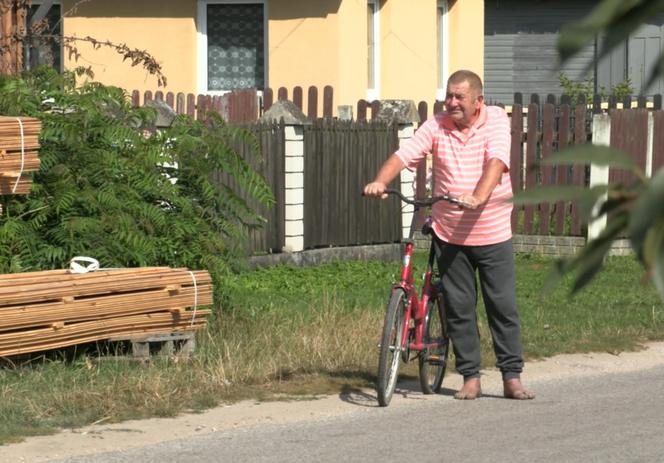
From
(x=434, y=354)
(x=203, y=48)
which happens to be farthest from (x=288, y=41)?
(x=434, y=354)

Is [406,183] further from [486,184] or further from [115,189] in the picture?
[486,184]

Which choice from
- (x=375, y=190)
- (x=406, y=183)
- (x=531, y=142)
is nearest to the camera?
(x=375, y=190)

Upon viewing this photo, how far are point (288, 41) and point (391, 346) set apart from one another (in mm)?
13133

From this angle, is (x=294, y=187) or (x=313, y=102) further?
(x=313, y=102)

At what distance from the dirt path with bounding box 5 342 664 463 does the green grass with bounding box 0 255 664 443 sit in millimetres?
141

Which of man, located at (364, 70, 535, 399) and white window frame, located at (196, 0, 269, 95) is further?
white window frame, located at (196, 0, 269, 95)

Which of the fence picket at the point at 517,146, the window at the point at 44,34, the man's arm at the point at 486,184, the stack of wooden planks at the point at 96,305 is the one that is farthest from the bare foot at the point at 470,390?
the fence picket at the point at 517,146

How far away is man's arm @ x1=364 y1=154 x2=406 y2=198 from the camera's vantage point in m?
7.89

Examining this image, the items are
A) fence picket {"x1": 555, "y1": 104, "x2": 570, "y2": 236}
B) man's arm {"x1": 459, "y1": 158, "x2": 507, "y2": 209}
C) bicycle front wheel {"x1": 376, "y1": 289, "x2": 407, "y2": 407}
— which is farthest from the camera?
fence picket {"x1": 555, "y1": 104, "x2": 570, "y2": 236}

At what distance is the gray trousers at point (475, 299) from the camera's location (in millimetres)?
8266

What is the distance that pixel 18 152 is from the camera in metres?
9.11

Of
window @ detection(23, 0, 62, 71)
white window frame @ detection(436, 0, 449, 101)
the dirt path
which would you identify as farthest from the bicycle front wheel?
white window frame @ detection(436, 0, 449, 101)

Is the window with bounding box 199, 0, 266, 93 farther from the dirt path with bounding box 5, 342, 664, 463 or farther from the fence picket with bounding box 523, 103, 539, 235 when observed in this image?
the dirt path with bounding box 5, 342, 664, 463

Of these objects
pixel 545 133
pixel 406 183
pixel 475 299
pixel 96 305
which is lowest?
pixel 96 305
